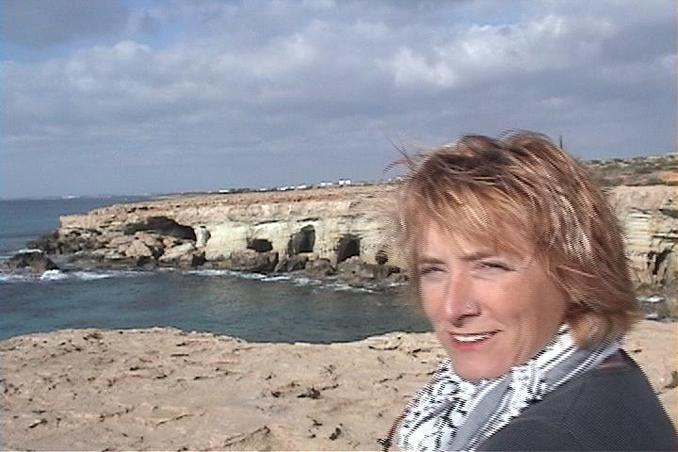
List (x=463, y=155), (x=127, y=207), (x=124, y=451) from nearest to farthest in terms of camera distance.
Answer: (x=463, y=155), (x=124, y=451), (x=127, y=207)

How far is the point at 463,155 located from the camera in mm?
1480

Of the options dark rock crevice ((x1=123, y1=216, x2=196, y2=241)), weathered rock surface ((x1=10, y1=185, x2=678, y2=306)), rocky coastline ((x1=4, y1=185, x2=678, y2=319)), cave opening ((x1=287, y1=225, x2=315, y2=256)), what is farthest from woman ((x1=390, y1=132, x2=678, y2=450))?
dark rock crevice ((x1=123, y1=216, x2=196, y2=241))

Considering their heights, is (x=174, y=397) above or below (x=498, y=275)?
below

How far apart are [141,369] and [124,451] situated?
2.30 metres

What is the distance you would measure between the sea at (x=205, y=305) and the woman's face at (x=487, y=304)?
15920 millimetres

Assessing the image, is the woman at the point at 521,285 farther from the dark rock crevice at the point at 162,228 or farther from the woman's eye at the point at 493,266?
the dark rock crevice at the point at 162,228

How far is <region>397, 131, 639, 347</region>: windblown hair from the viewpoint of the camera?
1.35 m

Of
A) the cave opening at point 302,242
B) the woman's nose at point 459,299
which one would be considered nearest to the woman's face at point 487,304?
the woman's nose at point 459,299

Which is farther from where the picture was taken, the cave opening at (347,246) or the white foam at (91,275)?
the cave opening at (347,246)

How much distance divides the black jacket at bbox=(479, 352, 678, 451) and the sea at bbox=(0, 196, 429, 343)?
52.9 ft

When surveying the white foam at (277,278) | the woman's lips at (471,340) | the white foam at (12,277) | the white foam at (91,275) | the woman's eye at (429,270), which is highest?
the woman's eye at (429,270)

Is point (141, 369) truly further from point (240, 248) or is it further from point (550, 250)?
point (240, 248)

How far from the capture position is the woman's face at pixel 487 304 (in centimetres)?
137

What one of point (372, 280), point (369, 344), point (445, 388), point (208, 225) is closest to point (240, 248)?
point (208, 225)
